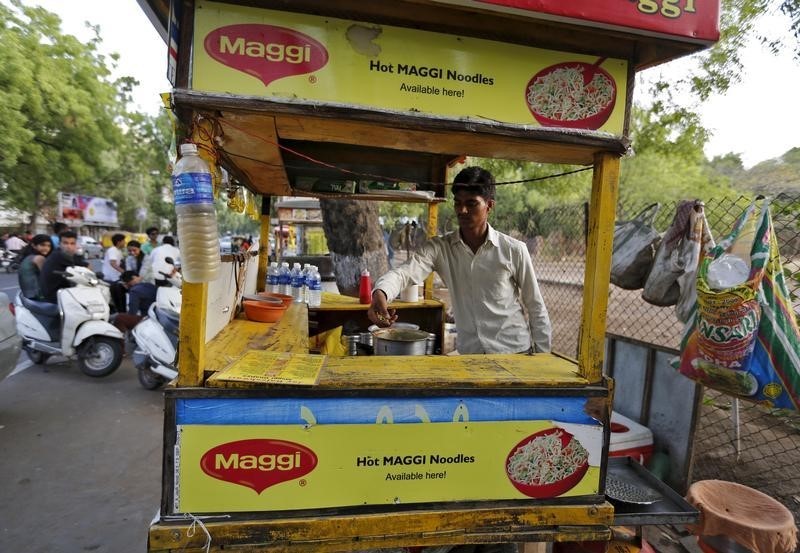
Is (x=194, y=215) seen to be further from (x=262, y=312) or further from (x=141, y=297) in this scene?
(x=141, y=297)

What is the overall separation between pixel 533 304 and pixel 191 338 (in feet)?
6.12


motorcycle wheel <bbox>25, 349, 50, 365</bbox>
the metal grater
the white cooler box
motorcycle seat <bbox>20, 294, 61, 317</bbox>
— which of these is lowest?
motorcycle wheel <bbox>25, 349, 50, 365</bbox>

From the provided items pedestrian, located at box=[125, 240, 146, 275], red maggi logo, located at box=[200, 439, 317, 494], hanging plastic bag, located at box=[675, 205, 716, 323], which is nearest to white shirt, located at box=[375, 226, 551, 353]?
hanging plastic bag, located at box=[675, 205, 716, 323]

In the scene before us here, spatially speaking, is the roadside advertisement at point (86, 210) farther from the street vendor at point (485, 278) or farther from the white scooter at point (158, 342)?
the street vendor at point (485, 278)

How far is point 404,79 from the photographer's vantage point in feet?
4.85

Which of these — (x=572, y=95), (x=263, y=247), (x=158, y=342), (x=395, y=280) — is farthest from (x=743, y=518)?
(x=158, y=342)

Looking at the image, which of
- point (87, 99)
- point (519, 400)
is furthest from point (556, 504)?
point (87, 99)

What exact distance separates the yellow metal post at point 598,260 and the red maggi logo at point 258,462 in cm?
Result: 112

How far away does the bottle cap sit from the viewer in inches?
53.5

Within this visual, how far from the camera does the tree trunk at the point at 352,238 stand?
231 inches

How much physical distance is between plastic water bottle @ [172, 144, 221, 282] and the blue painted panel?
1.44 ft

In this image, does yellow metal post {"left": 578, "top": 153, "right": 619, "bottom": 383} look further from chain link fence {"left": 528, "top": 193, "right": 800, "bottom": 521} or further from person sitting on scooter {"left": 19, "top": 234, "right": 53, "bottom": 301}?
person sitting on scooter {"left": 19, "top": 234, "right": 53, "bottom": 301}

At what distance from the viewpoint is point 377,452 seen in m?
1.54

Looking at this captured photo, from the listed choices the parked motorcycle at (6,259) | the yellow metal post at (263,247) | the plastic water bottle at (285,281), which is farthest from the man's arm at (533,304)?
the parked motorcycle at (6,259)
